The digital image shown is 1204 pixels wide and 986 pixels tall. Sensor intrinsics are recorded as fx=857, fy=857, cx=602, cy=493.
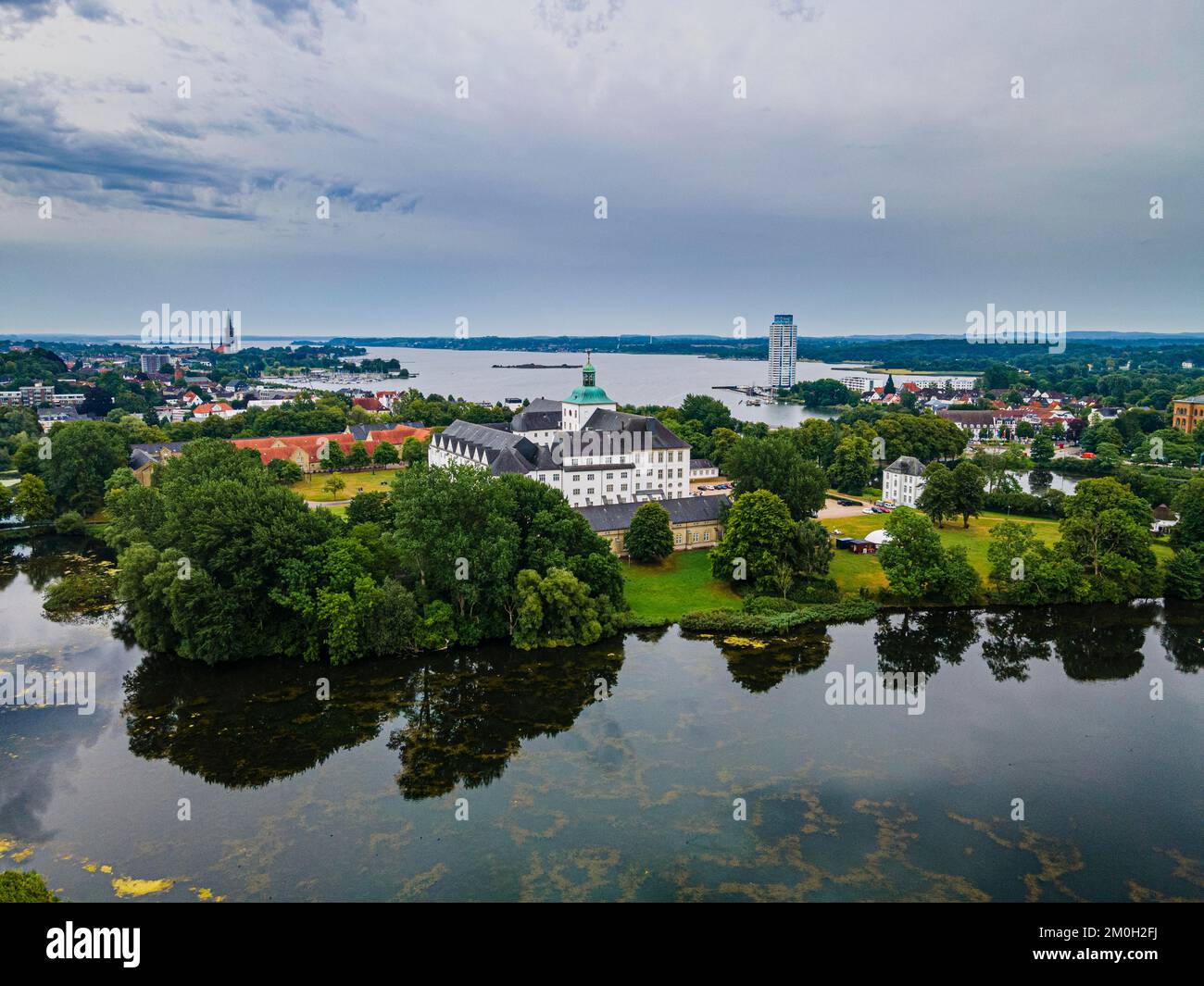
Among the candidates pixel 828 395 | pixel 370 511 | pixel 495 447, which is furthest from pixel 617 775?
pixel 828 395

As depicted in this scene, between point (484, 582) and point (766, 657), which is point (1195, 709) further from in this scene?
point (484, 582)

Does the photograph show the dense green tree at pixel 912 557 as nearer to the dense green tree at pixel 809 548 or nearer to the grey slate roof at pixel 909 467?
the dense green tree at pixel 809 548

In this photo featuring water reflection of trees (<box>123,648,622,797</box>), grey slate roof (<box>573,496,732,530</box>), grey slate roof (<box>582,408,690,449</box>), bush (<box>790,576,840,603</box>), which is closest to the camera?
water reflection of trees (<box>123,648,622,797</box>)

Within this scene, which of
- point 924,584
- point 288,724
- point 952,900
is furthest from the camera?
point 924,584

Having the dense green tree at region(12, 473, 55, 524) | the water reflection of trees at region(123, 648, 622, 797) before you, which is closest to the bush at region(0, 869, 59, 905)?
the water reflection of trees at region(123, 648, 622, 797)

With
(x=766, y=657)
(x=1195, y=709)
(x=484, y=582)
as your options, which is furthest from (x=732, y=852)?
(x=1195, y=709)

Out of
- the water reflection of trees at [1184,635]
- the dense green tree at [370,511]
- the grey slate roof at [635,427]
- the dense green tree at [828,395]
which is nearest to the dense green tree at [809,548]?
the water reflection of trees at [1184,635]

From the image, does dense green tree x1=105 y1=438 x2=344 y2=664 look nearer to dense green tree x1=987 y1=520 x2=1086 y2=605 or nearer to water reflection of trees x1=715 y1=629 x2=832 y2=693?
water reflection of trees x1=715 y1=629 x2=832 y2=693
